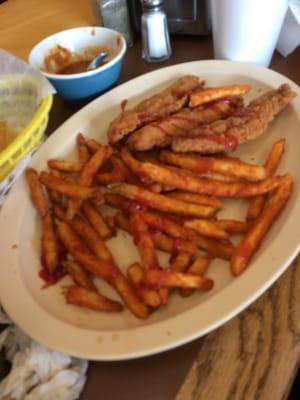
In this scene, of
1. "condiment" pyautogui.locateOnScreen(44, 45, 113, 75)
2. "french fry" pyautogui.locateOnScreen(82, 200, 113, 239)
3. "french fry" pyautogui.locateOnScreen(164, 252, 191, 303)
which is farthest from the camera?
"condiment" pyautogui.locateOnScreen(44, 45, 113, 75)

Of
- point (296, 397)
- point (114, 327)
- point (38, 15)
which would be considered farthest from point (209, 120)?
point (38, 15)

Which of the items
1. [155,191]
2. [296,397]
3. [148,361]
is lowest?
[296,397]

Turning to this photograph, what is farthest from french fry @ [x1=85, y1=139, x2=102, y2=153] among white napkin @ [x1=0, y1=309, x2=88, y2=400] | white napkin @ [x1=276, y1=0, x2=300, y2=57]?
white napkin @ [x1=276, y1=0, x2=300, y2=57]

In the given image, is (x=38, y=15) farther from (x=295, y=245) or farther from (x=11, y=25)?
(x=295, y=245)

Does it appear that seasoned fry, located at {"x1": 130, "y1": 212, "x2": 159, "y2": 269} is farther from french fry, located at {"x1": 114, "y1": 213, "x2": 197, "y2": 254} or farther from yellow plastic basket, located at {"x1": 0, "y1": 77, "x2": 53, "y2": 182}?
yellow plastic basket, located at {"x1": 0, "y1": 77, "x2": 53, "y2": 182}

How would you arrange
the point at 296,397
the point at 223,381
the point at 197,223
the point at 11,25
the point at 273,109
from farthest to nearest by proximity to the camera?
the point at 11,25 → the point at 296,397 → the point at 273,109 → the point at 197,223 → the point at 223,381

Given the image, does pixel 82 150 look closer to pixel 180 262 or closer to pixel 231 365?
pixel 180 262
